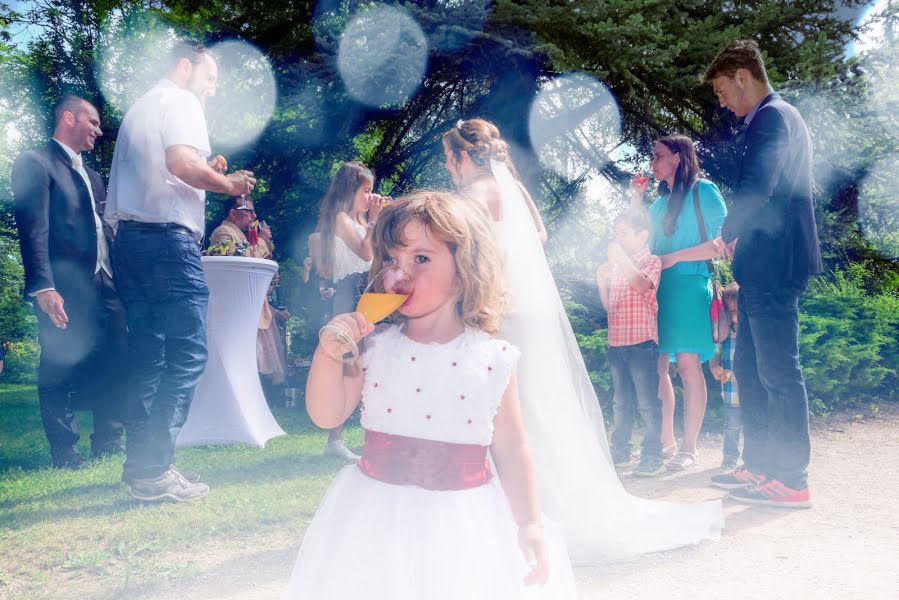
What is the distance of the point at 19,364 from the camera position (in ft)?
66.1

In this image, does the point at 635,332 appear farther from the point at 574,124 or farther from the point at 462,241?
the point at 574,124

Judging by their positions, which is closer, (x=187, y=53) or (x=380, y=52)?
(x=187, y=53)

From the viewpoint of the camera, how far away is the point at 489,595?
6.09ft

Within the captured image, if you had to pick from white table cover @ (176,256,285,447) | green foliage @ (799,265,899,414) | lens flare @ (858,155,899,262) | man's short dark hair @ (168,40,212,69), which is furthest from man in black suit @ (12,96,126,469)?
lens flare @ (858,155,899,262)

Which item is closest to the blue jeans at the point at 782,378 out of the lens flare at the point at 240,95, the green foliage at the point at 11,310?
the lens flare at the point at 240,95

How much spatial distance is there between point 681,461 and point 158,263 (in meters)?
3.85

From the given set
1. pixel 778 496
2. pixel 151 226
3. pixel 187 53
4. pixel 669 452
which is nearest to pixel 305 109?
pixel 187 53

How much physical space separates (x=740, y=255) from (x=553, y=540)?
8.91 feet

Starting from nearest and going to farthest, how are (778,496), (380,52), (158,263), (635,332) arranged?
1. (158,263)
2. (778,496)
3. (635,332)
4. (380,52)

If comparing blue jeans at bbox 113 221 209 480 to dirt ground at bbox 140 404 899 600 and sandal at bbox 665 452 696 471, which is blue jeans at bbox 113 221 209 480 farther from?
sandal at bbox 665 452 696 471

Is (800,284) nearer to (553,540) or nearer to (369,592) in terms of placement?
(553,540)

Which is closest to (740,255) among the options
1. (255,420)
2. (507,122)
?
(255,420)

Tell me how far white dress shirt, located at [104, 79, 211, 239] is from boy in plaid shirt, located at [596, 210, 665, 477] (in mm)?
2798

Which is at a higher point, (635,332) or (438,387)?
(438,387)
